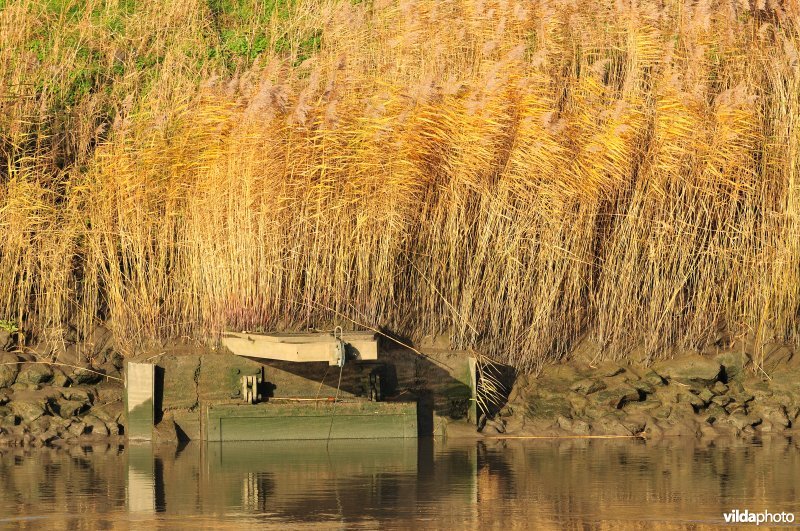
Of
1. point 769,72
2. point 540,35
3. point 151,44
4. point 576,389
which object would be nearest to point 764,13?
point 769,72

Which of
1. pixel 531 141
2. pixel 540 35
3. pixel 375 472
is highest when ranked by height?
pixel 540 35

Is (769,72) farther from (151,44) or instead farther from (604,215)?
(151,44)

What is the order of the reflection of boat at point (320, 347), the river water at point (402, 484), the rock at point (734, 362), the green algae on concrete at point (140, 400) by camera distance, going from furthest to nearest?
the rock at point (734, 362) < the green algae on concrete at point (140, 400) < the reflection of boat at point (320, 347) < the river water at point (402, 484)

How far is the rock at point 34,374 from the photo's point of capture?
1413cm

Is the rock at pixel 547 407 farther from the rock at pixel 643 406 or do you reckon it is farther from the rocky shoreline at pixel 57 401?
the rocky shoreline at pixel 57 401

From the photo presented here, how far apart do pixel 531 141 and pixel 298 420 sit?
3.53 m

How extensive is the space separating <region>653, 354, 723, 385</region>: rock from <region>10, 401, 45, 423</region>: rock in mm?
5925

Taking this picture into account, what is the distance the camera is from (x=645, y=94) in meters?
15.0

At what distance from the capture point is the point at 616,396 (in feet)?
46.4

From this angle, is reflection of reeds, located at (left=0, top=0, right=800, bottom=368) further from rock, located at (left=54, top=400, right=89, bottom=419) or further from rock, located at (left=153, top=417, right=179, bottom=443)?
rock, located at (left=153, top=417, right=179, bottom=443)

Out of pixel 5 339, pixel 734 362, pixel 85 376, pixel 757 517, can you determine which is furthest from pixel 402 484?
pixel 5 339

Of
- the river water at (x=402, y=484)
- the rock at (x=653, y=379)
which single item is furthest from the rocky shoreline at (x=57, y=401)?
the rock at (x=653, y=379)

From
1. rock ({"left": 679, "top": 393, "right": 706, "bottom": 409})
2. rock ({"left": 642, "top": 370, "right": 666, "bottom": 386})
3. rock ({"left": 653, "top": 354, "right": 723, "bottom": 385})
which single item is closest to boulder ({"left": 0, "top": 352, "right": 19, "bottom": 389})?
rock ({"left": 642, "top": 370, "right": 666, "bottom": 386})

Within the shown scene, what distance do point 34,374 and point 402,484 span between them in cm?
465
